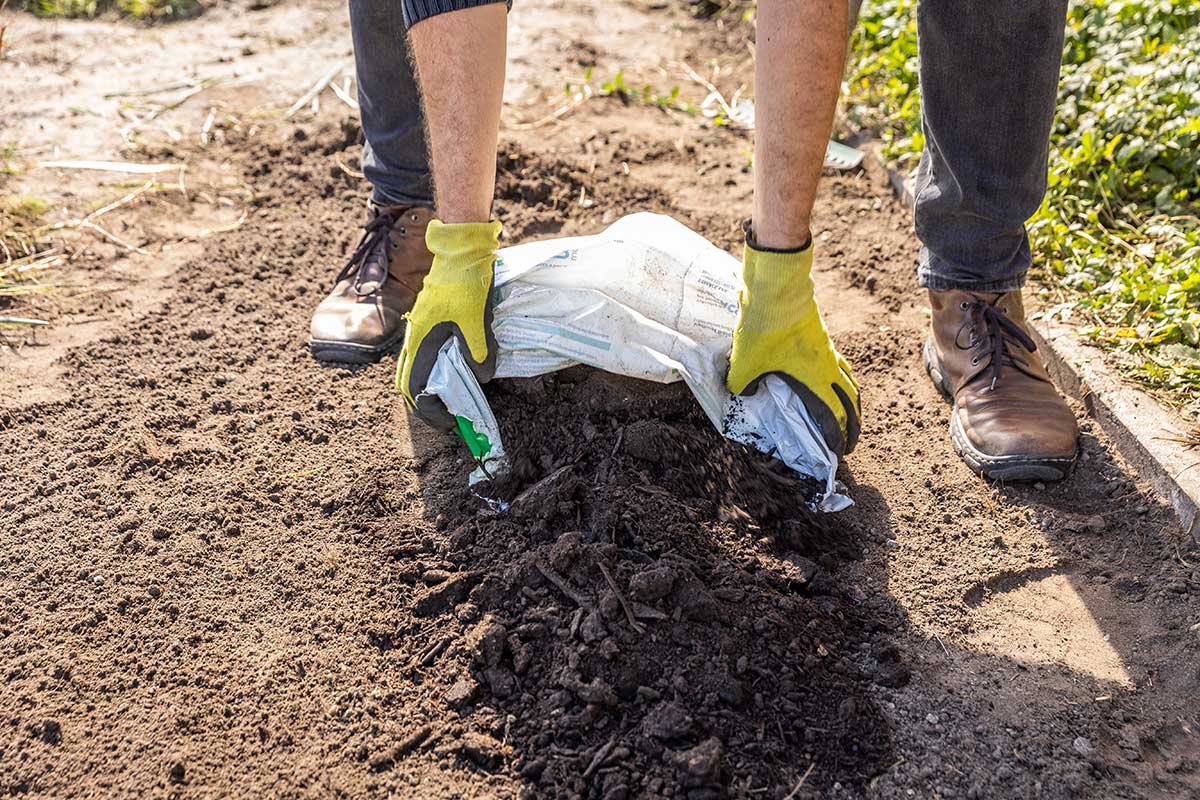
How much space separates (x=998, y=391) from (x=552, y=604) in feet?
4.28

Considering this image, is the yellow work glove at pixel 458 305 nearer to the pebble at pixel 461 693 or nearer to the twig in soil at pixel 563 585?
the twig in soil at pixel 563 585

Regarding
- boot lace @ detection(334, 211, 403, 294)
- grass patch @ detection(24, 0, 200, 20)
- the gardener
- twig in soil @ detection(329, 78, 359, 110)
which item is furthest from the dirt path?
grass patch @ detection(24, 0, 200, 20)

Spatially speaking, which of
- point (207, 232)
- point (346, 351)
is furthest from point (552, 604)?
point (207, 232)

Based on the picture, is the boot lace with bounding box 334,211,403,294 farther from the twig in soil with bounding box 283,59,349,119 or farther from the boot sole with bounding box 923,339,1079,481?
the boot sole with bounding box 923,339,1079,481

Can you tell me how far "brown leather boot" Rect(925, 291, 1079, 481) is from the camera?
95.3 inches

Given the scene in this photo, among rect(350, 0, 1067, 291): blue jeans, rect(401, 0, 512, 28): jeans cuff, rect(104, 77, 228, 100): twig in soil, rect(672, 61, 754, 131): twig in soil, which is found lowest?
rect(104, 77, 228, 100): twig in soil

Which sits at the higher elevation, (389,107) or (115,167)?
(389,107)

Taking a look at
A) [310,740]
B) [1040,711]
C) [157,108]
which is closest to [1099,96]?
[1040,711]

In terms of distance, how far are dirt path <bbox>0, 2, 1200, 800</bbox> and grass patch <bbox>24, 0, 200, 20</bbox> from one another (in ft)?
10.4

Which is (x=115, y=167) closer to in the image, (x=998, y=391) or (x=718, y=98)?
(x=718, y=98)

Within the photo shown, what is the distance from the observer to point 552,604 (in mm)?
1978

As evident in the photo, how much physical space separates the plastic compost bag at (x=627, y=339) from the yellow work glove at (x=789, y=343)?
4cm

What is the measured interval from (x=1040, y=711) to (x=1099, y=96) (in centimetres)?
253

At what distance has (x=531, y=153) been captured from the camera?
3834 millimetres
